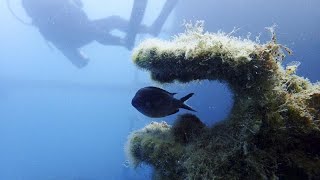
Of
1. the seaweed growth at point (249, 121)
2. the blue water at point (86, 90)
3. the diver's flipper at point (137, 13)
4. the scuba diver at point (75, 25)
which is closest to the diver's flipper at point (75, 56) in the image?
the scuba diver at point (75, 25)

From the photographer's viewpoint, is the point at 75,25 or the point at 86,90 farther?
the point at 86,90

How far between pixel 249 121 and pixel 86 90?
99.0 meters

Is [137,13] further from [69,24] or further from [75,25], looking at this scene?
[69,24]

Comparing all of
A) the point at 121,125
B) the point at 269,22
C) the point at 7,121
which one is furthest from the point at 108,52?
the point at 269,22

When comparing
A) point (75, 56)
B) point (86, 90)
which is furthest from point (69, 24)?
point (86, 90)

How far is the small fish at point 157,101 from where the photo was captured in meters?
3.59

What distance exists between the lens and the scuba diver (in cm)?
1259

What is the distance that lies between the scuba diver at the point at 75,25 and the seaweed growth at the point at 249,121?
872 cm

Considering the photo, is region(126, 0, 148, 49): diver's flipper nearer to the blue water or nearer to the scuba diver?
the scuba diver

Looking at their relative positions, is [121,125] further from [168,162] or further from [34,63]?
[168,162]

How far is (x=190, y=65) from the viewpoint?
11.0 feet

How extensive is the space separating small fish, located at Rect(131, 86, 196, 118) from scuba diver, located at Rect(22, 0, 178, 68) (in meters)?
8.41

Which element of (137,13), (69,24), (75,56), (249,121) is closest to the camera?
(249,121)

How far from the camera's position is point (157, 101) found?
3.59 metres
